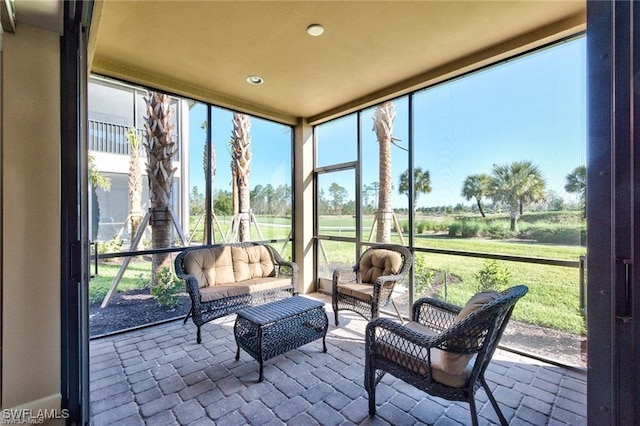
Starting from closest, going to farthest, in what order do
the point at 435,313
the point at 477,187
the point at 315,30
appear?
the point at 435,313 → the point at 315,30 → the point at 477,187

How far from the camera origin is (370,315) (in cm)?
345

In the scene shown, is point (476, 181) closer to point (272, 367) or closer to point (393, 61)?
point (393, 61)

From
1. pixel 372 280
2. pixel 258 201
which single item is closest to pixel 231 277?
pixel 258 201

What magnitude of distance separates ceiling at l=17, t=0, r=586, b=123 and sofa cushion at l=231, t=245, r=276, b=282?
224 cm

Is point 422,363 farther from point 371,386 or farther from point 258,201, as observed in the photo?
point 258,201

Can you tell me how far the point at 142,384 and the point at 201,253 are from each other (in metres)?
1.65

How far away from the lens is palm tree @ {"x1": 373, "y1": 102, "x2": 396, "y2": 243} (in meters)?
4.15

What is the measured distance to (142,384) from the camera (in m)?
2.41

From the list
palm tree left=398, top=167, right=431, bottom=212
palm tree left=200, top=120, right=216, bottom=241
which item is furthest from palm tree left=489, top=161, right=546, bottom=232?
palm tree left=200, top=120, right=216, bottom=241

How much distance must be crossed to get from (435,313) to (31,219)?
9.72 feet

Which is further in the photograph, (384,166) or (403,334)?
(384,166)

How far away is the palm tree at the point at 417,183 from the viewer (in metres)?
3.71

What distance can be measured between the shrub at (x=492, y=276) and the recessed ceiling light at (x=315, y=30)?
9.68 ft

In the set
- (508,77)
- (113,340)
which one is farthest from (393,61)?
(113,340)
